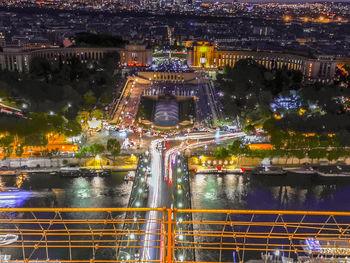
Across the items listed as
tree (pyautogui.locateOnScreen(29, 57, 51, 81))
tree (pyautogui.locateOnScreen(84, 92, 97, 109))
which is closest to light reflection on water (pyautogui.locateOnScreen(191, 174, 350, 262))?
tree (pyautogui.locateOnScreen(84, 92, 97, 109))

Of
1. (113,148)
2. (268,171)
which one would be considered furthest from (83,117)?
(268,171)

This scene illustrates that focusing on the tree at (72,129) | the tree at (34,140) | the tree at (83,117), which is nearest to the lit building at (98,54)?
the tree at (83,117)

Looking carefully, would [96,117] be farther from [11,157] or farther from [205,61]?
[205,61]

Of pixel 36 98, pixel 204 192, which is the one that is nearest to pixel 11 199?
pixel 204 192

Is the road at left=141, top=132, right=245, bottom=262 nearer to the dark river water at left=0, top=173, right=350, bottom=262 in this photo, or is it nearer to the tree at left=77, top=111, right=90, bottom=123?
the dark river water at left=0, top=173, right=350, bottom=262

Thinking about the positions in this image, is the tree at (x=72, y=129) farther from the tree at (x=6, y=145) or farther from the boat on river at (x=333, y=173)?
the boat on river at (x=333, y=173)

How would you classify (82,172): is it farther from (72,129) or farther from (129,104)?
(129,104)
